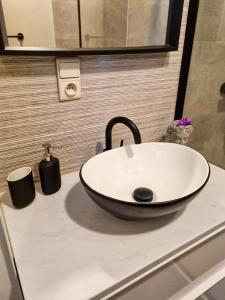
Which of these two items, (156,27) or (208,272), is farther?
(156,27)

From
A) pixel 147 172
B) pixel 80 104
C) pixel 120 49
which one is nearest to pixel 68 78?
pixel 80 104

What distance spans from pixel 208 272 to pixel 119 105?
0.65 metres

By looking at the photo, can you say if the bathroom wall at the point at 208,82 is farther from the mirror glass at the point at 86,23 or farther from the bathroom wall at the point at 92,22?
the bathroom wall at the point at 92,22

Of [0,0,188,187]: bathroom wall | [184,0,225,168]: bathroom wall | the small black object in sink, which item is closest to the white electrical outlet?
[0,0,188,187]: bathroom wall

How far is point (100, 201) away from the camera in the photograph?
1.89 feet

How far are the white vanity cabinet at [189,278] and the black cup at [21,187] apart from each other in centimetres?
38

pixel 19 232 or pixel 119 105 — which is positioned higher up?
pixel 119 105

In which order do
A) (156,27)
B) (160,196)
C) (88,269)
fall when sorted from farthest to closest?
(156,27) < (160,196) < (88,269)

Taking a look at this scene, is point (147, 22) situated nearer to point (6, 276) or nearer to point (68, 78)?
point (68, 78)

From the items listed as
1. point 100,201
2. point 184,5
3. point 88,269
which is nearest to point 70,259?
point 88,269

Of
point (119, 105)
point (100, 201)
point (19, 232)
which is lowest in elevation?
point (19, 232)

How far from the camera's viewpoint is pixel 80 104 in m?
0.80

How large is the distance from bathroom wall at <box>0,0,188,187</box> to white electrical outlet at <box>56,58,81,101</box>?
2cm

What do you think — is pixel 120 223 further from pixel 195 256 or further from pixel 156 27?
pixel 156 27
